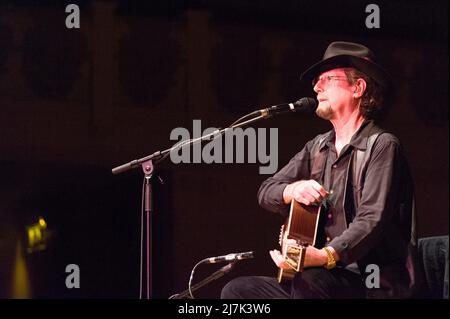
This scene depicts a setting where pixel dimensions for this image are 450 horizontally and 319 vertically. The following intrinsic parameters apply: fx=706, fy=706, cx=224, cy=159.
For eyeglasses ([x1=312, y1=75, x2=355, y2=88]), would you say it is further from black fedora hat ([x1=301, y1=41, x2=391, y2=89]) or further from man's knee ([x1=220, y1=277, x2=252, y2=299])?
man's knee ([x1=220, y1=277, x2=252, y2=299])

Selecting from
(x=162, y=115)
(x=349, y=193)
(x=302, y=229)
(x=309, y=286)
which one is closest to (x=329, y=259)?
(x=309, y=286)

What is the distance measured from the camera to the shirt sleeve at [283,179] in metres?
3.74

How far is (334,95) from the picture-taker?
374cm

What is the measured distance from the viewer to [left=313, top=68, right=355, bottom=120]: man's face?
3.73 m

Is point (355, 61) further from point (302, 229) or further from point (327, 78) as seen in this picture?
point (302, 229)

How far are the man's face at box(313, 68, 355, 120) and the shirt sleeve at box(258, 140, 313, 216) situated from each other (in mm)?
239

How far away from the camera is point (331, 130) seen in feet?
12.6

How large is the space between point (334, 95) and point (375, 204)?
0.69 meters

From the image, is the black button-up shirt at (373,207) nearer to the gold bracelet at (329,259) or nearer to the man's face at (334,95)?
the gold bracelet at (329,259)

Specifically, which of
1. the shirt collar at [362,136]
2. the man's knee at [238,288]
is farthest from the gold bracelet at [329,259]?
the shirt collar at [362,136]

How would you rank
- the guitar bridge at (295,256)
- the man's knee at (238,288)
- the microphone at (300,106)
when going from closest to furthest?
1. the guitar bridge at (295,256)
2. the man's knee at (238,288)
3. the microphone at (300,106)

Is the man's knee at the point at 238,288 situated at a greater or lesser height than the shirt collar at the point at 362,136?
lesser

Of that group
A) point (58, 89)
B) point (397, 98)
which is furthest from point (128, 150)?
point (397, 98)

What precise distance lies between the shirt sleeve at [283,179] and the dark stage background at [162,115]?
53 centimetres
